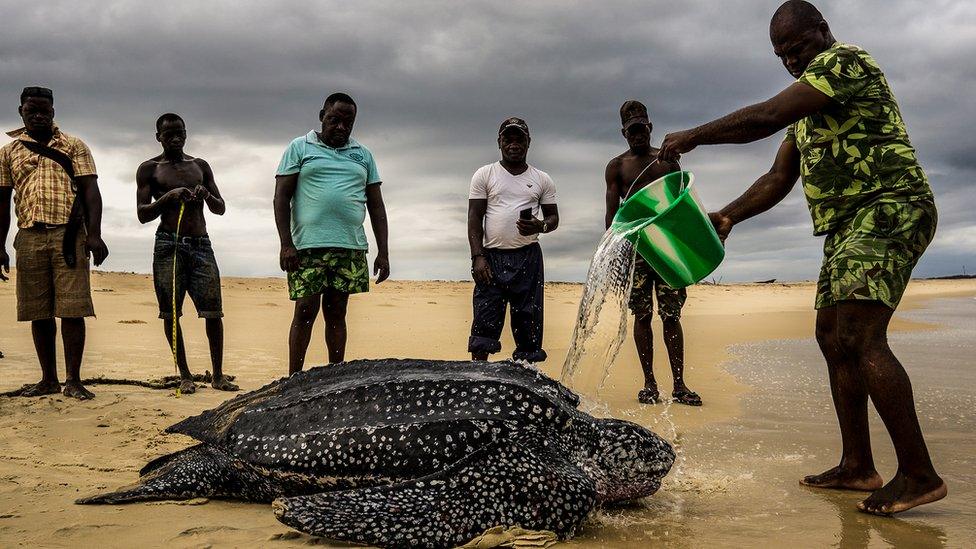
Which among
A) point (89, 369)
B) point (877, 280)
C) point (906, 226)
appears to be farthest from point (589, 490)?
point (89, 369)

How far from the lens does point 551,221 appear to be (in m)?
5.15

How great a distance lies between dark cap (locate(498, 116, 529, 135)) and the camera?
502 cm

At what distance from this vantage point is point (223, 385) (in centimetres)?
535

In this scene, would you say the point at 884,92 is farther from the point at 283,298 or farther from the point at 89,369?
the point at 283,298

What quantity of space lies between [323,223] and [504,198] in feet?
4.23

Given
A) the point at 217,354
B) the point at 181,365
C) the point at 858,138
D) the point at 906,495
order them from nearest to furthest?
the point at 906,495, the point at 858,138, the point at 181,365, the point at 217,354

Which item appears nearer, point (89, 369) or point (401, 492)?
point (401, 492)

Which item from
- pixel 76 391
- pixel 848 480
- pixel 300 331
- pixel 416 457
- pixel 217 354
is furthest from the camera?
pixel 217 354

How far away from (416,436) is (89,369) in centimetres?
496

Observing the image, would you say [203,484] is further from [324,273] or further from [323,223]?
[323,223]

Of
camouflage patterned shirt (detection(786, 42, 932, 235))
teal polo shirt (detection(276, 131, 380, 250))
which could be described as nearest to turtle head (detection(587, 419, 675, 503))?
camouflage patterned shirt (detection(786, 42, 932, 235))

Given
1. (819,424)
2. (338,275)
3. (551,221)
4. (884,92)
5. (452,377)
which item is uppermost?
(884,92)

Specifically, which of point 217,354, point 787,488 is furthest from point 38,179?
point 787,488

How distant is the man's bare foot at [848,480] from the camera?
3.00m
